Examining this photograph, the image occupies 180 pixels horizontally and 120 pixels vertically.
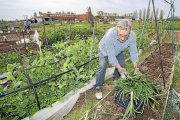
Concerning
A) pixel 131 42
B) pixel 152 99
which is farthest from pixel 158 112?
pixel 131 42

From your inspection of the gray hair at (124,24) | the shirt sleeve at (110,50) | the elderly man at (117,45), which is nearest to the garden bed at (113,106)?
the elderly man at (117,45)

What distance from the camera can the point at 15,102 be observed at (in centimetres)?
354

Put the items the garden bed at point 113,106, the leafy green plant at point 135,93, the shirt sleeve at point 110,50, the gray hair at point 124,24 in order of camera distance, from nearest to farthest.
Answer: the leafy green plant at point 135,93 → the gray hair at point 124,24 → the garden bed at point 113,106 → the shirt sleeve at point 110,50

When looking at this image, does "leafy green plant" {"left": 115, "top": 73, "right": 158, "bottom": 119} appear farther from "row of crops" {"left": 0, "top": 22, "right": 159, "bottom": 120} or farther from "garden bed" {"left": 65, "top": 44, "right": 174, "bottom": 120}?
"row of crops" {"left": 0, "top": 22, "right": 159, "bottom": 120}

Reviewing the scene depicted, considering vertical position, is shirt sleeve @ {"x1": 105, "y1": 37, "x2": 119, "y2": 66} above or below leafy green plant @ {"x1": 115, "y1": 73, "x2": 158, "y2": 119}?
above

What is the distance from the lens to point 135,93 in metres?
3.28

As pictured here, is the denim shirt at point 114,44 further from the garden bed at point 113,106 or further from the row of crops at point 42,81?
the garden bed at point 113,106

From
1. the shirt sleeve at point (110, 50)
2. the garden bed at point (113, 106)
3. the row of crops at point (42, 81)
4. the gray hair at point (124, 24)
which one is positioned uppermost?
the gray hair at point (124, 24)

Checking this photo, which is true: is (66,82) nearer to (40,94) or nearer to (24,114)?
(40,94)

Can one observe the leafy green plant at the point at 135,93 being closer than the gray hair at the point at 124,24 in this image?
Yes

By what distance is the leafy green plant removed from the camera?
322 cm

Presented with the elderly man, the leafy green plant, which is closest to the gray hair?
the elderly man

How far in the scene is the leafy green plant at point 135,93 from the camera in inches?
127

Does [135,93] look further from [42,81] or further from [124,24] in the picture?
[42,81]
